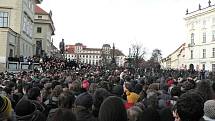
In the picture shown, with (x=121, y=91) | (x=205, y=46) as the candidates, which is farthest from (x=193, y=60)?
(x=121, y=91)

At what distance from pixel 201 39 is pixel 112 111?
92.5m

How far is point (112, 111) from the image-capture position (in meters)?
4.84

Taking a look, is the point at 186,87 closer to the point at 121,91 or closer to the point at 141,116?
the point at 121,91

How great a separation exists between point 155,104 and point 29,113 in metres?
2.55

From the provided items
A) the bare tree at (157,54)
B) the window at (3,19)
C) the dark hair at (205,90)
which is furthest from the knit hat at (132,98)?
the bare tree at (157,54)

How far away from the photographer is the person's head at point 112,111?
481cm

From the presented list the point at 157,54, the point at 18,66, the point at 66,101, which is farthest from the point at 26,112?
the point at 157,54

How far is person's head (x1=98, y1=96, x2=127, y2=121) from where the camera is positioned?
15.8ft

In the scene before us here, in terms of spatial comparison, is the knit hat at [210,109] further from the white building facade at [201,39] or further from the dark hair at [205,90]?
the white building facade at [201,39]

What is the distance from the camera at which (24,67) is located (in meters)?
40.8

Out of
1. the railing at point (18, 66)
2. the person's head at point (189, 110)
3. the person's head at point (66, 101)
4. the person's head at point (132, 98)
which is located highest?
the railing at point (18, 66)

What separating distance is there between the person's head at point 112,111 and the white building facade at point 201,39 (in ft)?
277

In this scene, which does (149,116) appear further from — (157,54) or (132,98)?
(157,54)

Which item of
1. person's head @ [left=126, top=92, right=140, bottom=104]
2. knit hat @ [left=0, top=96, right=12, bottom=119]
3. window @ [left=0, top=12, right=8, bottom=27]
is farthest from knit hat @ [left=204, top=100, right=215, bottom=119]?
window @ [left=0, top=12, right=8, bottom=27]
